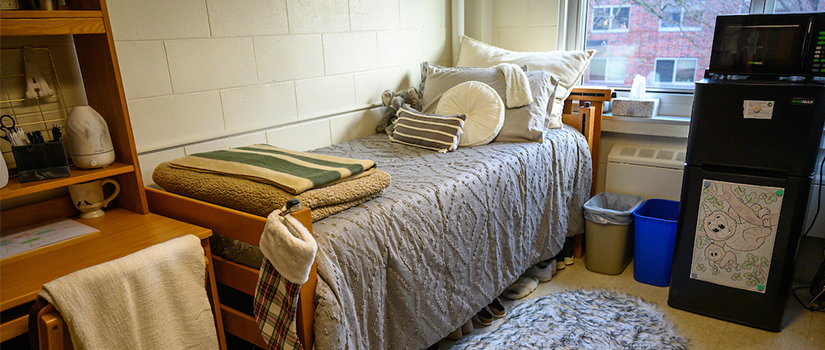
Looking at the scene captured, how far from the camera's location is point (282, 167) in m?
1.53

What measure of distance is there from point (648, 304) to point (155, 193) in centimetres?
203

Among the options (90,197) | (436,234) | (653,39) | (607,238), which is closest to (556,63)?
(653,39)

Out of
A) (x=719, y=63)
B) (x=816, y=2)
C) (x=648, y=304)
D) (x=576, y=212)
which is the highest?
(x=816, y=2)

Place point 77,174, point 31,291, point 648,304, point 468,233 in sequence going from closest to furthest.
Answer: point 31,291, point 77,174, point 468,233, point 648,304

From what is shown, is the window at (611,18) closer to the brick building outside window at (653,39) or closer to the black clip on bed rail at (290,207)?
the brick building outside window at (653,39)

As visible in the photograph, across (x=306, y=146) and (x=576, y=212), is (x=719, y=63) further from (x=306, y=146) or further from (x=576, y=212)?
A: (x=306, y=146)

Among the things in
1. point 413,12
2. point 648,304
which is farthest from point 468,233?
point 413,12

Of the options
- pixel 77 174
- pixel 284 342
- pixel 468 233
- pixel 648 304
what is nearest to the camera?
pixel 284 342

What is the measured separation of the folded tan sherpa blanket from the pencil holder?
0.91 ft

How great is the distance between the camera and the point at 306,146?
92.3 inches

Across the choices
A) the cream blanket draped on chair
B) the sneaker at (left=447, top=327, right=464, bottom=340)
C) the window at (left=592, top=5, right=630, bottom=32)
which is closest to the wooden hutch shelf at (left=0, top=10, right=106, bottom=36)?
the cream blanket draped on chair

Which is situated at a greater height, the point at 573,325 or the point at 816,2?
the point at 816,2

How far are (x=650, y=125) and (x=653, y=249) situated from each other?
A: 27.0 inches

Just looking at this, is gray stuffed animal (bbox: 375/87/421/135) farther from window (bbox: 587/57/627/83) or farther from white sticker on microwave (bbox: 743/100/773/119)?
white sticker on microwave (bbox: 743/100/773/119)
